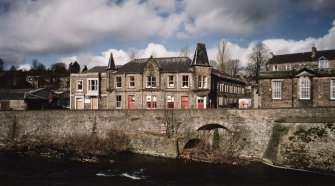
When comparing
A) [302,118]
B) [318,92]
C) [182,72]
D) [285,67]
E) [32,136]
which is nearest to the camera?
[302,118]

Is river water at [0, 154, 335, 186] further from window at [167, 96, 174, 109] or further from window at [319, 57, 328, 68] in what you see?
window at [319, 57, 328, 68]

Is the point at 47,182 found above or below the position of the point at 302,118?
below

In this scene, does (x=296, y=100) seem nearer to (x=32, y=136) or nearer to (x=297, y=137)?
(x=297, y=137)

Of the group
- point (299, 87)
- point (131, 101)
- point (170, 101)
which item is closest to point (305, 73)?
point (299, 87)

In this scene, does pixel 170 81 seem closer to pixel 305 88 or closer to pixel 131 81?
pixel 131 81

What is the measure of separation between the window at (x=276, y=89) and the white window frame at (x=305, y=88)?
212 cm

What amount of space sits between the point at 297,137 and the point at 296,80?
31.7 ft

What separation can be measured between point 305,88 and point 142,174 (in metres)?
20.4

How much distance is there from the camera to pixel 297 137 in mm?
26094

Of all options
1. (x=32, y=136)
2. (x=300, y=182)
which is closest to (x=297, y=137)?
(x=300, y=182)

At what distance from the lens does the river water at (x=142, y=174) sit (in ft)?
73.4

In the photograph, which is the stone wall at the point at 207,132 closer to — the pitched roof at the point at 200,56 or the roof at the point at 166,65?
the roof at the point at 166,65

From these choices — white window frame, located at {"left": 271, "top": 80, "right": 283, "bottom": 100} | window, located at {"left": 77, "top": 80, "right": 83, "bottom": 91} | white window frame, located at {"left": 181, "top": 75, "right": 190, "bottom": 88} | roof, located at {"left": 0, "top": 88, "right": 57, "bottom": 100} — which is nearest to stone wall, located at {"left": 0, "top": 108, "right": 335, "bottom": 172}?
white window frame, located at {"left": 271, "top": 80, "right": 283, "bottom": 100}

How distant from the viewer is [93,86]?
4716 centimetres
